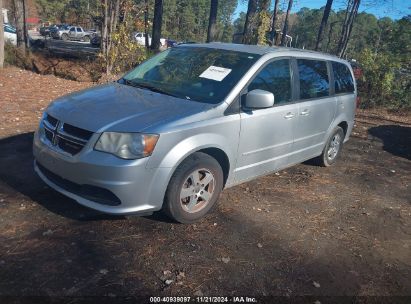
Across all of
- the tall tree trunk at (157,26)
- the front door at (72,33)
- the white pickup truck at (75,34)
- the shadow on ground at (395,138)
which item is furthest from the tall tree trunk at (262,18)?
the front door at (72,33)

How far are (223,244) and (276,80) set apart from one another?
213 cm

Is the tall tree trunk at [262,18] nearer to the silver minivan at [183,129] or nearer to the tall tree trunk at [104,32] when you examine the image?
the tall tree trunk at [104,32]

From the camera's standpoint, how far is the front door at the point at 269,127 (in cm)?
441

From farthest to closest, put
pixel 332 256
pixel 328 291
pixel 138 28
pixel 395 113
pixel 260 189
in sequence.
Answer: pixel 395 113 < pixel 138 28 < pixel 260 189 < pixel 332 256 < pixel 328 291

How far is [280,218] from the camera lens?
15.0ft

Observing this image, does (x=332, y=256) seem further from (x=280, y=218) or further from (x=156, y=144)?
(x=156, y=144)

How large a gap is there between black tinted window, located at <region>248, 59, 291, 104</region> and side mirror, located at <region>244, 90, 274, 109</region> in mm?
209

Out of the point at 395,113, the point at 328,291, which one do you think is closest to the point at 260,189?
the point at 328,291

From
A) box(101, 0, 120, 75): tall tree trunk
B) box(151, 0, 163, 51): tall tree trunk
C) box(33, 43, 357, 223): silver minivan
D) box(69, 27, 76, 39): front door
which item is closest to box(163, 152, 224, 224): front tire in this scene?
box(33, 43, 357, 223): silver minivan

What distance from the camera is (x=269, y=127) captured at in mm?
4664

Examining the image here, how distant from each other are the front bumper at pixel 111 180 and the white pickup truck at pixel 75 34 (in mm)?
46420

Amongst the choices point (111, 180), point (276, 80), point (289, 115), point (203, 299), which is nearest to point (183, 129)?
point (111, 180)

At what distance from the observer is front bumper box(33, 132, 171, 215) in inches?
135

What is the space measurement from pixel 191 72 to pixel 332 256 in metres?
2.53
